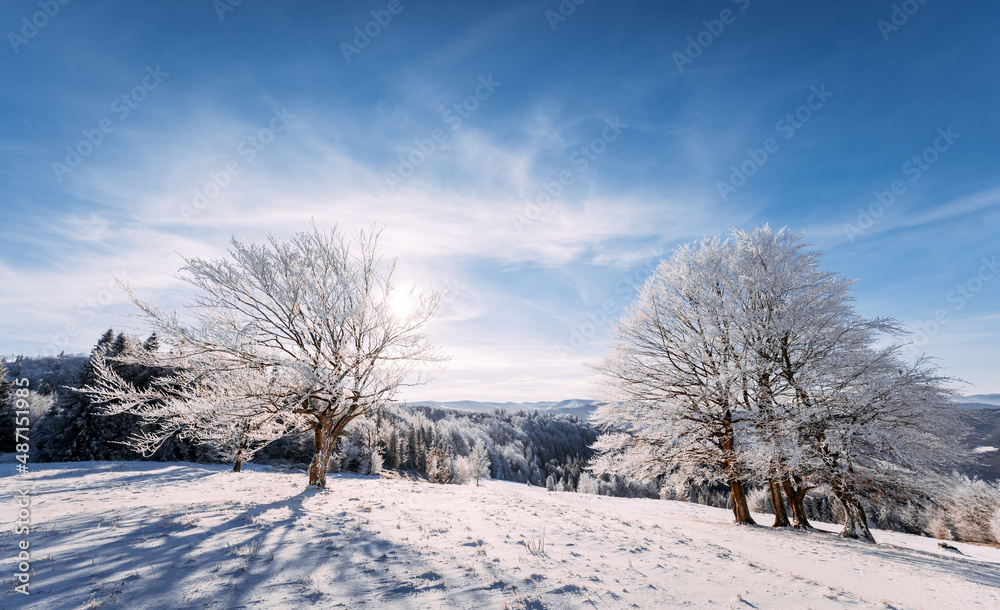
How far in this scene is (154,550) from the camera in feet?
15.2

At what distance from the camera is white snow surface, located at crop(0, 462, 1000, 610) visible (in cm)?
388

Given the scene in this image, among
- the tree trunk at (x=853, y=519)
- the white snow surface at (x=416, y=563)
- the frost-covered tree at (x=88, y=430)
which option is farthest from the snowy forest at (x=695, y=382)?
the frost-covered tree at (x=88, y=430)

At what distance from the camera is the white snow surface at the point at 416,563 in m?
3.88

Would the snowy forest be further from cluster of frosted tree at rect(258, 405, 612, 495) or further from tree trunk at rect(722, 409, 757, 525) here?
cluster of frosted tree at rect(258, 405, 612, 495)

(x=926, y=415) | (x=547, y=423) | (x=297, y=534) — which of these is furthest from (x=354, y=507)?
(x=547, y=423)

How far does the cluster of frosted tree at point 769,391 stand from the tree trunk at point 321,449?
931 cm

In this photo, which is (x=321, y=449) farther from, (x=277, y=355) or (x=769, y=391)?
(x=769, y=391)

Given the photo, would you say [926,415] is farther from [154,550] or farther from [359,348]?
Result: [154,550]

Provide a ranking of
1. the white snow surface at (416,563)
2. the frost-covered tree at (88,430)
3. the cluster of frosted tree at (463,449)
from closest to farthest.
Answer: the white snow surface at (416,563) → the frost-covered tree at (88,430) → the cluster of frosted tree at (463,449)

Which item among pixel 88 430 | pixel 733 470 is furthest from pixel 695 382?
pixel 88 430

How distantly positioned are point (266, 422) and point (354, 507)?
4.87 m

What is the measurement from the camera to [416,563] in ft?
16.1

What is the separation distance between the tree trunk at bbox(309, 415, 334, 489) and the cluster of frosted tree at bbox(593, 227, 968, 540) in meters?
9.31

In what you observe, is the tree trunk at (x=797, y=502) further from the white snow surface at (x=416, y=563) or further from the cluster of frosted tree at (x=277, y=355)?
the cluster of frosted tree at (x=277, y=355)
